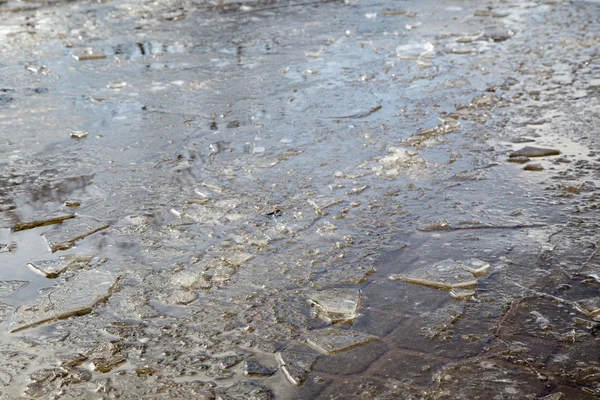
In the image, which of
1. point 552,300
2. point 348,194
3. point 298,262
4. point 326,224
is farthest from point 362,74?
point 552,300

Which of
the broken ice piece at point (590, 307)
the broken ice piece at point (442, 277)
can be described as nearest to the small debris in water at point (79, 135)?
the broken ice piece at point (442, 277)

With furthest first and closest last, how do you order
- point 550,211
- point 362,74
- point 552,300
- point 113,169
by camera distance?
point 362,74, point 113,169, point 550,211, point 552,300

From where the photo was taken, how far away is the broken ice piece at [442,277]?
2939 mm

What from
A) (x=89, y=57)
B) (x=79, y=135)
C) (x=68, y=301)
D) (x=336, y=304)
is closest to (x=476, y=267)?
(x=336, y=304)

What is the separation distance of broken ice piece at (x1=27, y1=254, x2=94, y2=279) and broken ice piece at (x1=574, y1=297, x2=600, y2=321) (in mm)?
2211

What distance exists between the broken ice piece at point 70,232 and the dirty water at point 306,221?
0.05 ft

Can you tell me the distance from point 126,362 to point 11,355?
1.52 feet

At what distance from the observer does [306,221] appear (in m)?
3.58

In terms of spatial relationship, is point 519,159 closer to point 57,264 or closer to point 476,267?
point 476,267

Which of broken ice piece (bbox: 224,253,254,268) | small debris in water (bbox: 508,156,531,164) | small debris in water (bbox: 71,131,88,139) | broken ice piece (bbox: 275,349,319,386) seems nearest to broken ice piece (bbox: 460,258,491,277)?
broken ice piece (bbox: 275,349,319,386)

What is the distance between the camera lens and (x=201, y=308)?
2883mm

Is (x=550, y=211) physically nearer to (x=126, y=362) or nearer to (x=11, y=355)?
(x=126, y=362)

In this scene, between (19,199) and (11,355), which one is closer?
(11,355)

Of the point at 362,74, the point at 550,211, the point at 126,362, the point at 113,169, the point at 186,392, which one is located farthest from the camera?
the point at 362,74
